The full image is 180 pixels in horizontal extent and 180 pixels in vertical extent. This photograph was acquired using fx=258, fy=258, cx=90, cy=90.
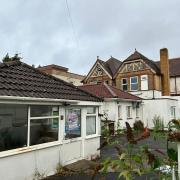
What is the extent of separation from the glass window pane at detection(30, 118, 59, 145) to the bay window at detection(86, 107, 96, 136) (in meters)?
2.52

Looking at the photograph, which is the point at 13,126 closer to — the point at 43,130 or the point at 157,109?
the point at 43,130

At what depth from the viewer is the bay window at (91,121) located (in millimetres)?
12873

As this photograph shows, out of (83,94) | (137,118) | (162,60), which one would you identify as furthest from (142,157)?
(162,60)

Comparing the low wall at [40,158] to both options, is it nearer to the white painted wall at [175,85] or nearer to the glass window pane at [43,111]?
the glass window pane at [43,111]

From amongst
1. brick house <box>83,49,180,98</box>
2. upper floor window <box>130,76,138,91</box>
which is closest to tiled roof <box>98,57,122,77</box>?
brick house <box>83,49,180,98</box>

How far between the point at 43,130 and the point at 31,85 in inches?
72.5

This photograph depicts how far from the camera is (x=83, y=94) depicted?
13.2 metres

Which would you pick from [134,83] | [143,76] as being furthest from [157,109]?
[134,83]

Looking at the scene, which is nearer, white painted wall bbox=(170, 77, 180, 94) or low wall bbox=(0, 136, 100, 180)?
low wall bbox=(0, 136, 100, 180)

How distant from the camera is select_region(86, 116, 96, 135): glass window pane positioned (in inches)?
505

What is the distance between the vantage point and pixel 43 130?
32.3 ft

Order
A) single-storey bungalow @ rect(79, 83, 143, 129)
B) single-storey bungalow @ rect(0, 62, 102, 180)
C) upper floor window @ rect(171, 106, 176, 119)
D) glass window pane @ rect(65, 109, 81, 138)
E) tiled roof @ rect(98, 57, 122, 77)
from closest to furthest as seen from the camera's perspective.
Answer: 1. single-storey bungalow @ rect(0, 62, 102, 180)
2. glass window pane @ rect(65, 109, 81, 138)
3. single-storey bungalow @ rect(79, 83, 143, 129)
4. upper floor window @ rect(171, 106, 176, 119)
5. tiled roof @ rect(98, 57, 122, 77)

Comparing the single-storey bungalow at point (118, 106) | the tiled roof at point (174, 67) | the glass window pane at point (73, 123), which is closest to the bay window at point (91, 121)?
the glass window pane at point (73, 123)

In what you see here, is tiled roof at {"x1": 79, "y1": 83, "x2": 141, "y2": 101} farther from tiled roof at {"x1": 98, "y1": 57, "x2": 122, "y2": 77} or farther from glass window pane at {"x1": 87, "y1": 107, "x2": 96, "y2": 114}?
glass window pane at {"x1": 87, "y1": 107, "x2": 96, "y2": 114}
